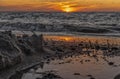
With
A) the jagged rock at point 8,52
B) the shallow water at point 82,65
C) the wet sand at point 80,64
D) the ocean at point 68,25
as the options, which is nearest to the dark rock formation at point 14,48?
the jagged rock at point 8,52

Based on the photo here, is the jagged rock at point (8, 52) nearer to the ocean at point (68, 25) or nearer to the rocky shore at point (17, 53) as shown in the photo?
the rocky shore at point (17, 53)

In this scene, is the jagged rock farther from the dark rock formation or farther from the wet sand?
the wet sand

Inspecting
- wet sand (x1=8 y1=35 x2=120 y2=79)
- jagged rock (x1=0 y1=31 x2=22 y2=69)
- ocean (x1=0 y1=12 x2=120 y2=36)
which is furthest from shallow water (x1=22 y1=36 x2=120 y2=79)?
ocean (x1=0 y1=12 x2=120 y2=36)

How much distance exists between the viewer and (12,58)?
39.1 feet

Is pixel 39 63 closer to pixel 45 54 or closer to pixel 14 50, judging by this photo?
pixel 14 50

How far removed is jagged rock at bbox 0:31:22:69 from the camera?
11323 mm

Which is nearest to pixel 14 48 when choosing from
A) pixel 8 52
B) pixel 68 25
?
pixel 8 52

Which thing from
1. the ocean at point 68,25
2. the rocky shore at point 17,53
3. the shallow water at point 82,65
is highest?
the rocky shore at point 17,53

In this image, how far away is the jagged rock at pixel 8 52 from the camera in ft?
37.2

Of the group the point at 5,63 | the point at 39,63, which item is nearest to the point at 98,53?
the point at 39,63

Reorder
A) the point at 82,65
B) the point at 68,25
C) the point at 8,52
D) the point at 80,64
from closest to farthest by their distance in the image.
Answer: the point at 8,52, the point at 82,65, the point at 80,64, the point at 68,25

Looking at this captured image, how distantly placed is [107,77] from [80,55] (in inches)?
180

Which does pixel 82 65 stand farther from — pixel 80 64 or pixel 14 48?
pixel 14 48

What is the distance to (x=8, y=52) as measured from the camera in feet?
40.1
